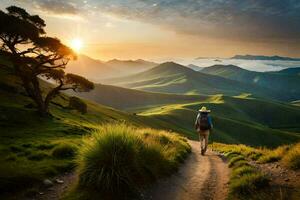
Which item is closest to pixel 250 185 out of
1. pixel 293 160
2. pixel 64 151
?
pixel 293 160

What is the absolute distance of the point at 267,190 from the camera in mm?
11570

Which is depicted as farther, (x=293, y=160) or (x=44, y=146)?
(x=44, y=146)

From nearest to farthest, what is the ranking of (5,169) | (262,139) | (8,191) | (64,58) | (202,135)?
1. (8,191)
2. (5,169)
3. (202,135)
4. (64,58)
5. (262,139)

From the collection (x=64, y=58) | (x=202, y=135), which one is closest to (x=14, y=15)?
(x=64, y=58)

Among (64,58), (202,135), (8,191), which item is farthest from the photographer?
(64,58)

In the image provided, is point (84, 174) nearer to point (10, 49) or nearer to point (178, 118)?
point (10, 49)

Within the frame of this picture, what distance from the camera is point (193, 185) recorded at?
46.8 ft

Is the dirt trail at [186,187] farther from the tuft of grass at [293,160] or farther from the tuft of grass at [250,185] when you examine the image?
the tuft of grass at [293,160]

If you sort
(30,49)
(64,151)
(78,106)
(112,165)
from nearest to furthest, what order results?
(112,165) < (64,151) < (30,49) < (78,106)

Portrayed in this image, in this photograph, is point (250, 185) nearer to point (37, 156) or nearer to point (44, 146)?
point (37, 156)

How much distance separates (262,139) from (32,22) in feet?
587

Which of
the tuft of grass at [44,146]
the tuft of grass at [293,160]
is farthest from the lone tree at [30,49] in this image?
the tuft of grass at [293,160]

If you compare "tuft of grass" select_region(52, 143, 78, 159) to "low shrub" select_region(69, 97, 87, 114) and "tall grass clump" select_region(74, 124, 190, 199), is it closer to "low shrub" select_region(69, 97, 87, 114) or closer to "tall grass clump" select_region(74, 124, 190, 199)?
"tall grass clump" select_region(74, 124, 190, 199)

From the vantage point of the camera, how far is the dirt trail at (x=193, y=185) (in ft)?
41.2
